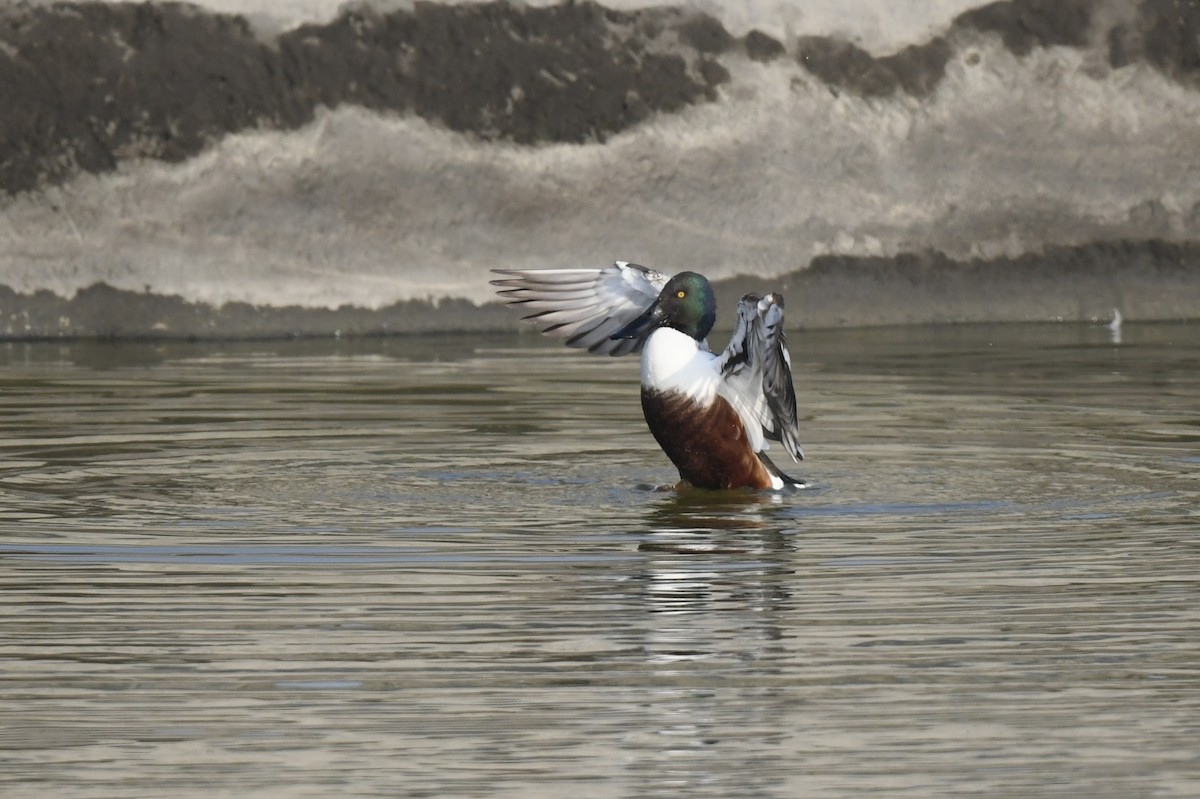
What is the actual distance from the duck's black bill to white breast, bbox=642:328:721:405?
21 cm

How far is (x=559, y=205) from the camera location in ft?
51.9

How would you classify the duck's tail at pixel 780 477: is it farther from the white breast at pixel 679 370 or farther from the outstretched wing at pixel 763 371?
the white breast at pixel 679 370

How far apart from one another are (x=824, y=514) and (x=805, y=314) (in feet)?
26.8

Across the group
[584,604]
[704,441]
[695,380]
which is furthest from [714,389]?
[584,604]

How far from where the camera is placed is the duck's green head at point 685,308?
30.1ft

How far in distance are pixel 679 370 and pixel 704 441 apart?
30cm

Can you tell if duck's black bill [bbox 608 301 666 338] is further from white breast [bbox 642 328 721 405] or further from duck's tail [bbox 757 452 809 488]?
duck's tail [bbox 757 452 809 488]

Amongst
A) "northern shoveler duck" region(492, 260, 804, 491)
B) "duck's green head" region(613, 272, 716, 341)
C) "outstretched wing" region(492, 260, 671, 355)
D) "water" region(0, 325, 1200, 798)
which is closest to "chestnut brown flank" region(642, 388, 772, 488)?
"northern shoveler duck" region(492, 260, 804, 491)

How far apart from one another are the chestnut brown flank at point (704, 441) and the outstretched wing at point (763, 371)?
3.8 inches

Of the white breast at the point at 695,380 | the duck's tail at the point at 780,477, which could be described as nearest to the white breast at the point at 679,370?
the white breast at the point at 695,380

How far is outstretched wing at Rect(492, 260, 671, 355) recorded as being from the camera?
10039mm

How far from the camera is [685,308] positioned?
920 centimetres

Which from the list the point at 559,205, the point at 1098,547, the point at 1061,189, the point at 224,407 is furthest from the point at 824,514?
the point at 1061,189

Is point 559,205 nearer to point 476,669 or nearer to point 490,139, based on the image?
point 490,139
